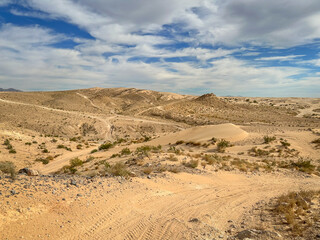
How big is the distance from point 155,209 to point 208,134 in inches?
745

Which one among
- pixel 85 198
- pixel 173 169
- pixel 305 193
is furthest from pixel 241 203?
pixel 85 198

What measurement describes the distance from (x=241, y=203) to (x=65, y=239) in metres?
5.96

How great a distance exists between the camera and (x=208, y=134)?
970 inches

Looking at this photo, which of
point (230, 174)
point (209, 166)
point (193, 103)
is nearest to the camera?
point (230, 174)

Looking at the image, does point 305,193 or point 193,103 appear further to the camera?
point 193,103

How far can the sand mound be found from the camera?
23297 mm

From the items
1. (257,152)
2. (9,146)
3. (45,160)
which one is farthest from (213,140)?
(9,146)

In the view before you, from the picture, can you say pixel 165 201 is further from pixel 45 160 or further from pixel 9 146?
pixel 9 146

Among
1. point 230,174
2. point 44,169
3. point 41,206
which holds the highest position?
point 41,206

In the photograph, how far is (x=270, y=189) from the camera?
30.6 feet

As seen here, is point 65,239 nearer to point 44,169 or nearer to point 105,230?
point 105,230

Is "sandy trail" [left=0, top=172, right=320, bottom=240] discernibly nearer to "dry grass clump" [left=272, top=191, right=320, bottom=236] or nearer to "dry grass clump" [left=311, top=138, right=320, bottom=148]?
→ "dry grass clump" [left=272, top=191, right=320, bottom=236]

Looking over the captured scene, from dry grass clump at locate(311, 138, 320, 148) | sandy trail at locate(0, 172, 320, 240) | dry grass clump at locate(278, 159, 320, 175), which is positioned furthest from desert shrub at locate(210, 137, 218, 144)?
sandy trail at locate(0, 172, 320, 240)

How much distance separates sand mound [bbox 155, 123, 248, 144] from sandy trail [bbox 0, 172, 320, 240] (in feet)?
43.1
